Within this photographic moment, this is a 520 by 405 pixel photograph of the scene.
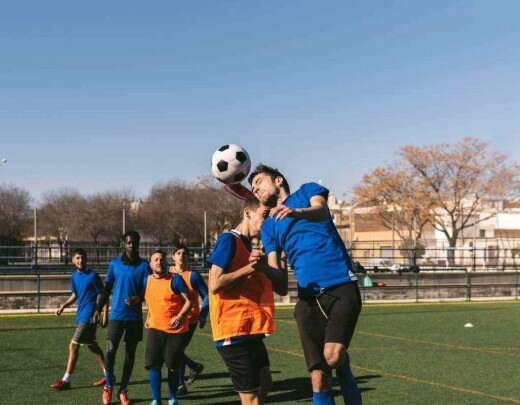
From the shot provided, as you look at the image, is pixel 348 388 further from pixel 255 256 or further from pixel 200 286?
pixel 200 286

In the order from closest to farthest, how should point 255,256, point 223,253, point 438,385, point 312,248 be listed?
point 255,256 < point 223,253 < point 312,248 < point 438,385

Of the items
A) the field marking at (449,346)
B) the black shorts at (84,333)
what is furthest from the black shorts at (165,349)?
the field marking at (449,346)

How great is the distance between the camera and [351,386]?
629 cm

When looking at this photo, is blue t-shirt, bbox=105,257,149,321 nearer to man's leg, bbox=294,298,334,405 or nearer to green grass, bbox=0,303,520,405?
green grass, bbox=0,303,520,405

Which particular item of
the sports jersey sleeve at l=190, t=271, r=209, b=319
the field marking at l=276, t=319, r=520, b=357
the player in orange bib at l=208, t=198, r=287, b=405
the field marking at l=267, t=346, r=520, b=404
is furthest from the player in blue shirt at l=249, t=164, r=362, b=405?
the field marking at l=276, t=319, r=520, b=357

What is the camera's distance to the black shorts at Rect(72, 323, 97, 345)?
10609 millimetres

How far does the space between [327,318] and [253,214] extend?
3.09ft

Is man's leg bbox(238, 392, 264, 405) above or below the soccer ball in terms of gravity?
below

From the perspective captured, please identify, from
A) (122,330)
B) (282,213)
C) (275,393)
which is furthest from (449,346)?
(282,213)

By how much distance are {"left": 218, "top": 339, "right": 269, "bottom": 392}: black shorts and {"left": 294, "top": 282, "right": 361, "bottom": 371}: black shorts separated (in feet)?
1.57

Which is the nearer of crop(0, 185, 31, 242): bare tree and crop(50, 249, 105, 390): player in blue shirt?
crop(50, 249, 105, 390): player in blue shirt

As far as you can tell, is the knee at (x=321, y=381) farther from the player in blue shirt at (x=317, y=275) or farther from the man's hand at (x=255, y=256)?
the man's hand at (x=255, y=256)

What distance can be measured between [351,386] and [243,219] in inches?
58.3

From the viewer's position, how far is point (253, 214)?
6.09 meters
